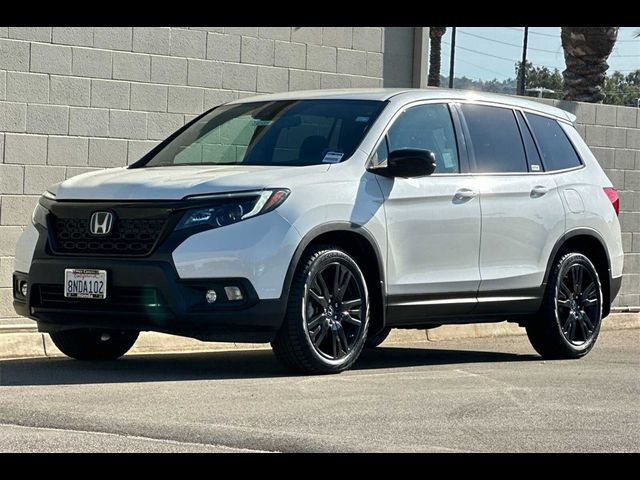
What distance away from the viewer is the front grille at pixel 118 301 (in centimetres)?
Answer: 930

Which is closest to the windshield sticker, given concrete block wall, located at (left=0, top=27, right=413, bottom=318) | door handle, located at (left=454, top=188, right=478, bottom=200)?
door handle, located at (left=454, top=188, right=478, bottom=200)

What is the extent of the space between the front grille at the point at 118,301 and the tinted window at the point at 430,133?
2133 millimetres

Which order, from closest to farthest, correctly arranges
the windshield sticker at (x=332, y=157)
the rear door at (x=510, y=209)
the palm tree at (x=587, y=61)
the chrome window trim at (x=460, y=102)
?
the windshield sticker at (x=332, y=157) < the chrome window trim at (x=460, y=102) < the rear door at (x=510, y=209) < the palm tree at (x=587, y=61)

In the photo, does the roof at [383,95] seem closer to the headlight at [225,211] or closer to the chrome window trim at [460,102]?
the chrome window trim at [460,102]

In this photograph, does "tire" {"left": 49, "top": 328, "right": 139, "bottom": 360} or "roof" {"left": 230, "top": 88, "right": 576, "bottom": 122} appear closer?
"tire" {"left": 49, "top": 328, "right": 139, "bottom": 360}

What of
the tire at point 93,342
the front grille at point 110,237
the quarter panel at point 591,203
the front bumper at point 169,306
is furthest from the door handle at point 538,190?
the front grille at point 110,237

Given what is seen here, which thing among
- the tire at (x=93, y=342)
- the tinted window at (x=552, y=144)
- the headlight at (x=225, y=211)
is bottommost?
the tire at (x=93, y=342)

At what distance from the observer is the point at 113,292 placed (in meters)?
9.40

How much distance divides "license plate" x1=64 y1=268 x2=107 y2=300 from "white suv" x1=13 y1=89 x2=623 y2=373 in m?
0.01

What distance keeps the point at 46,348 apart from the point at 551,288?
379 centimetres

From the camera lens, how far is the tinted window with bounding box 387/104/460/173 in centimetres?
1057

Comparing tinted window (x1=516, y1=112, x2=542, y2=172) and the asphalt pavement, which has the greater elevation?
tinted window (x1=516, y1=112, x2=542, y2=172)

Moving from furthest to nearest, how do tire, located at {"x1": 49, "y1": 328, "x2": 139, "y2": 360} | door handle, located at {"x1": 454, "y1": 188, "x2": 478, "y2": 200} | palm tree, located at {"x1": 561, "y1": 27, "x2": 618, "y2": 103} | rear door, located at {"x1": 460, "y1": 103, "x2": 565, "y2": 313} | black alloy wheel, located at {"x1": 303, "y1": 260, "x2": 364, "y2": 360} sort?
palm tree, located at {"x1": 561, "y1": 27, "x2": 618, "y2": 103} → rear door, located at {"x1": 460, "y1": 103, "x2": 565, "y2": 313} → door handle, located at {"x1": 454, "y1": 188, "x2": 478, "y2": 200} → tire, located at {"x1": 49, "y1": 328, "x2": 139, "y2": 360} → black alloy wheel, located at {"x1": 303, "y1": 260, "x2": 364, "y2": 360}

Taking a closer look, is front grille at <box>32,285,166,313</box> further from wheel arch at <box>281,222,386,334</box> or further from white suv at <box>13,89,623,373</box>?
wheel arch at <box>281,222,386,334</box>
